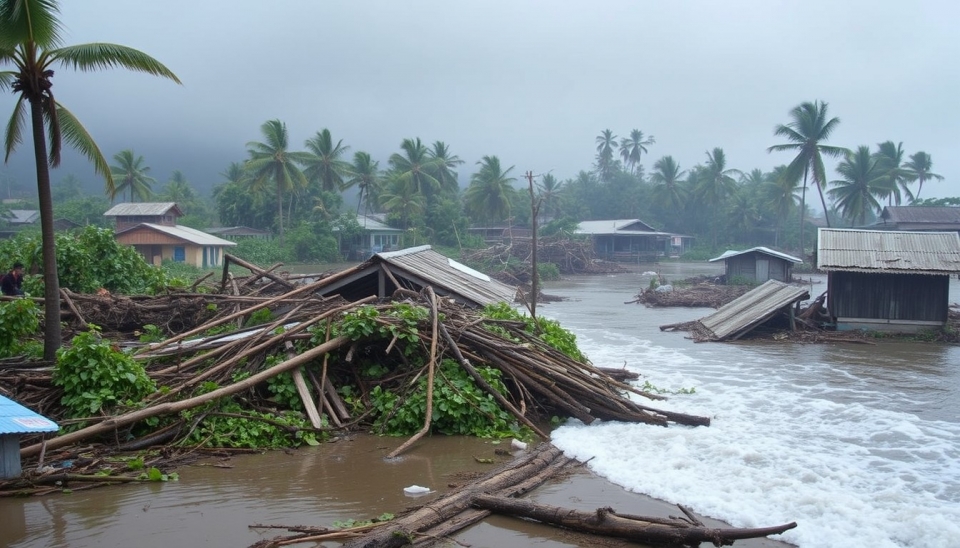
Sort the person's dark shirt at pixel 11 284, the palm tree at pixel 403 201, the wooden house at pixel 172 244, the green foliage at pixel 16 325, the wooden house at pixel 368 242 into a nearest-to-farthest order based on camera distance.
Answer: the green foliage at pixel 16 325 < the person's dark shirt at pixel 11 284 < the wooden house at pixel 172 244 < the wooden house at pixel 368 242 < the palm tree at pixel 403 201

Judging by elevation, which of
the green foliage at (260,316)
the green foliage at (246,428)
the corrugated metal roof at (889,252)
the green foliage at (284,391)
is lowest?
the green foliage at (246,428)

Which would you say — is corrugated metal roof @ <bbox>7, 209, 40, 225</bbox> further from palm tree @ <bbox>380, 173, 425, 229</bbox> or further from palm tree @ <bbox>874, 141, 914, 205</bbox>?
palm tree @ <bbox>874, 141, 914, 205</bbox>

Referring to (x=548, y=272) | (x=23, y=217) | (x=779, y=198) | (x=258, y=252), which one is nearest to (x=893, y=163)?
(x=779, y=198)

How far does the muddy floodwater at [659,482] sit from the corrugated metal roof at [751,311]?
7496 mm

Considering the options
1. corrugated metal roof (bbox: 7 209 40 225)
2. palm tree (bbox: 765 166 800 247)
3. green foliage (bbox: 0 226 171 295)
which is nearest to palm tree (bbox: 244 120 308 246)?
corrugated metal roof (bbox: 7 209 40 225)

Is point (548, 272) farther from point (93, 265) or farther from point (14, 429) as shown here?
point (14, 429)

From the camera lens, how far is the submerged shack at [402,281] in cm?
1274

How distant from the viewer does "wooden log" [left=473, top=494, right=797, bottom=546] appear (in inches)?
221

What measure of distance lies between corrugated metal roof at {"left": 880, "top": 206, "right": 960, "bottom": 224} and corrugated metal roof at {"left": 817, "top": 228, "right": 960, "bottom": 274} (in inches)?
1068

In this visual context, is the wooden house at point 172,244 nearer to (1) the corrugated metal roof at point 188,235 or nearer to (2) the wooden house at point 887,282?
(1) the corrugated metal roof at point 188,235

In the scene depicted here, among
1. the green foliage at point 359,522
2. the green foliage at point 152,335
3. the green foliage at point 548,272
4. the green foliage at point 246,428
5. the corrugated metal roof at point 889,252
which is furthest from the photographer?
the green foliage at point 548,272

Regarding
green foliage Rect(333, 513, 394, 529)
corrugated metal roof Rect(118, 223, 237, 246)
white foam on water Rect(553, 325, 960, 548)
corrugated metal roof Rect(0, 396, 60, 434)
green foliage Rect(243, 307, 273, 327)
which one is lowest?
white foam on water Rect(553, 325, 960, 548)

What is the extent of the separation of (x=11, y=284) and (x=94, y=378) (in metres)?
7.48

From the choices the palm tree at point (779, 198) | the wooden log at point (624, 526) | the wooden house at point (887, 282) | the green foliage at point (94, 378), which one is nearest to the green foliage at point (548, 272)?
the palm tree at point (779, 198)
